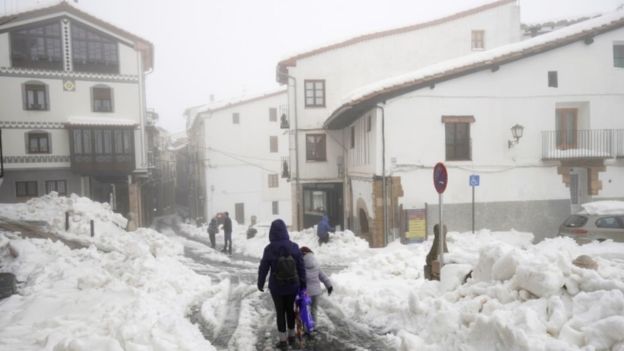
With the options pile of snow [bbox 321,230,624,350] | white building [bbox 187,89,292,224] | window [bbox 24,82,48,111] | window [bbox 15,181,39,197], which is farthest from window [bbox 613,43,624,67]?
window [bbox 15,181,39,197]

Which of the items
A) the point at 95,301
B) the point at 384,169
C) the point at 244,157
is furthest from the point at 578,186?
the point at 244,157

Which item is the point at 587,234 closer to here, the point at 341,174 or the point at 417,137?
the point at 417,137

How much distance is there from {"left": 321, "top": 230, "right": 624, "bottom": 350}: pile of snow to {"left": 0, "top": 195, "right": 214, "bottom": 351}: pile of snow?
10.5 ft

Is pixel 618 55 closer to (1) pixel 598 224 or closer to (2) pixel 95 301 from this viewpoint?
(1) pixel 598 224

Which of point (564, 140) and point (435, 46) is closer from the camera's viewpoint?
point (564, 140)

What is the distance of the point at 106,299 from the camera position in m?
7.75

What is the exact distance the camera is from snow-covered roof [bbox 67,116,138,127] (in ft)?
87.8

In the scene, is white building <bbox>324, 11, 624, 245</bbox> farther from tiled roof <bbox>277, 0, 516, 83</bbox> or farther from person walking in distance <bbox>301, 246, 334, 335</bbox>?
person walking in distance <bbox>301, 246, 334, 335</bbox>

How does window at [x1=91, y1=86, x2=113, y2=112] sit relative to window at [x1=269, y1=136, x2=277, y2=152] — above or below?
above

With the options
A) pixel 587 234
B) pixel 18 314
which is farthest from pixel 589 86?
pixel 18 314

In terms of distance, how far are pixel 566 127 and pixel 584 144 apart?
976mm

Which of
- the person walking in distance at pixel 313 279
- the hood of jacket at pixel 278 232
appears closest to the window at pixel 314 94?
the person walking in distance at pixel 313 279

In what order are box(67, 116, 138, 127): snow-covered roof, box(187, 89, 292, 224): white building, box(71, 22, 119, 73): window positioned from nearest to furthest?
box(67, 116, 138, 127): snow-covered roof → box(71, 22, 119, 73): window → box(187, 89, 292, 224): white building

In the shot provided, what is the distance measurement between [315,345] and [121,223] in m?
20.1
